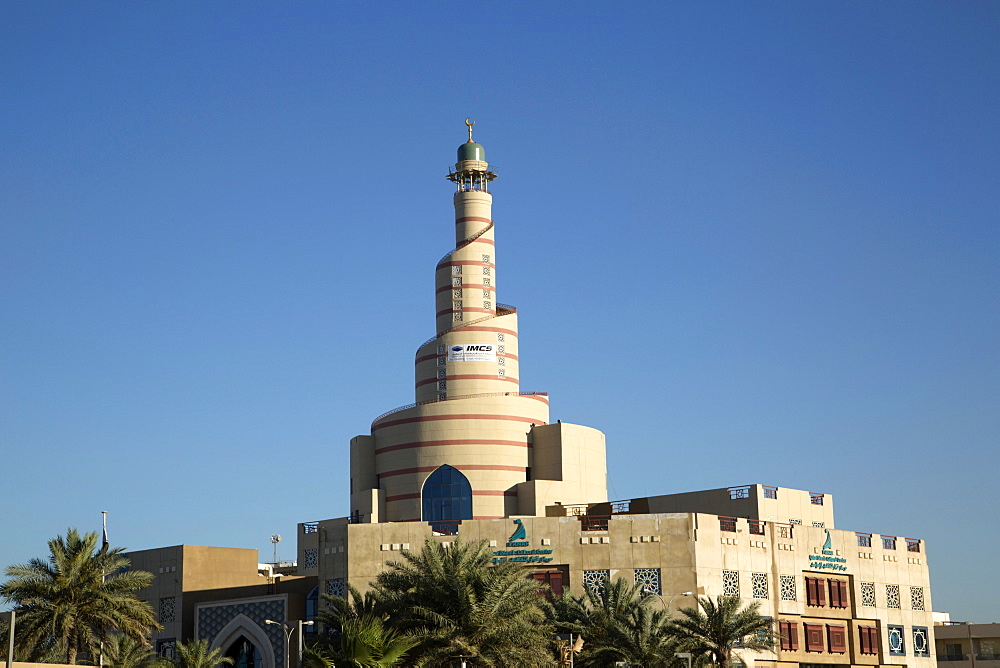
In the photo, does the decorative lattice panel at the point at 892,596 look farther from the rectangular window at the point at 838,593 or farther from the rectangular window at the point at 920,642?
the rectangular window at the point at 838,593

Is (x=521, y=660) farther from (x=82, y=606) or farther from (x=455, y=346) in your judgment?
(x=455, y=346)

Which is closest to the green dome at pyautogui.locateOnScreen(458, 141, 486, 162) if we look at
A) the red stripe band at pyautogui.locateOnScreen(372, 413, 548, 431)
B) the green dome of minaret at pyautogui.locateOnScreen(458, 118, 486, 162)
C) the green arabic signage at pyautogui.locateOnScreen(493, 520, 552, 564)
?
the green dome of minaret at pyautogui.locateOnScreen(458, 118, 486, 162)

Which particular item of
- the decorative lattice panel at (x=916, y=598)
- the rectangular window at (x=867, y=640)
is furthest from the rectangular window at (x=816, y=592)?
the decorative lattice panel at (x=916, y=598)

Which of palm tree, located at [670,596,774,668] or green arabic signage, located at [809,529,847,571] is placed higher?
green arabic signage, located at [809,529,847,571]

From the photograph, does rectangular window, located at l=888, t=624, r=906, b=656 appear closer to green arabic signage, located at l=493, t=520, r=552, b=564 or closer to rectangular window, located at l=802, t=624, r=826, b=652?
rectangular window, located at l=802, t=624, r=826, b=652

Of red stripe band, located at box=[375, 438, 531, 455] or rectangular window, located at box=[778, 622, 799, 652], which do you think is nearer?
rectangular window, located at box=[778, 622, 799, 652]

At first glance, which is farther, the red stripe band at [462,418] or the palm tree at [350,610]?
the red stripe band at [462,418]

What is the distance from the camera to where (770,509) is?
78.7m

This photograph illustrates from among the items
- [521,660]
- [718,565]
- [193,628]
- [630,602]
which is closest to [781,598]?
[718,565]

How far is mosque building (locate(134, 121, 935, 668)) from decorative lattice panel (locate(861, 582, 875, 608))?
8 cm

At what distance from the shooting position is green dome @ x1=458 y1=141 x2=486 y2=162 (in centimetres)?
9475

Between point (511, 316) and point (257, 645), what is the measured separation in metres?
31.2

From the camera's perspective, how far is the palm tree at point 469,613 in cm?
4559

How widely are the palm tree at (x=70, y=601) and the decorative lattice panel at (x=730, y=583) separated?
28793 mm
